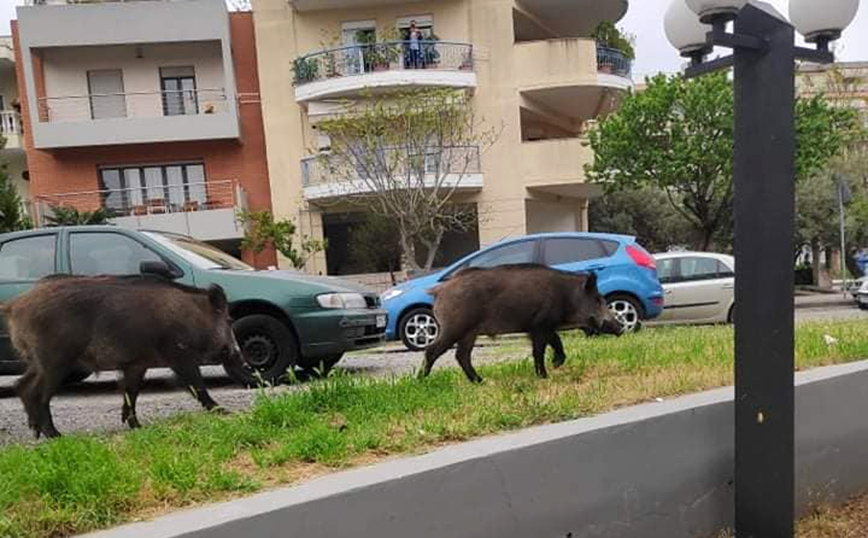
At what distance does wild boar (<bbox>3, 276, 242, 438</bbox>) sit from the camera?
15.4 ft

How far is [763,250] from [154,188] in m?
22.5

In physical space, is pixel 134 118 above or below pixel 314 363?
above

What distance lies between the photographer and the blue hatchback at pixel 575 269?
1069 cm

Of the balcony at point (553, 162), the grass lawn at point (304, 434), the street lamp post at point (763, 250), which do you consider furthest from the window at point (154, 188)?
the street lamp post at point (763, 250)

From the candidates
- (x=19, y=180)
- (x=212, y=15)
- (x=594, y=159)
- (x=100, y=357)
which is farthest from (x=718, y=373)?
(x=19, y=180)

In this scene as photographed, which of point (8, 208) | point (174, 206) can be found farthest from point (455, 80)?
point (8, 208)

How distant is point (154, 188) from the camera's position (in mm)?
22922

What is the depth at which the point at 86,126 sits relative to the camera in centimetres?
2222

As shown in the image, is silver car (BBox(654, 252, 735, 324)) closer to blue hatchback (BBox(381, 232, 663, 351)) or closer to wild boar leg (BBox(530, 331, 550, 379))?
blue hatchback (BBox(381, 232, 663, 351))

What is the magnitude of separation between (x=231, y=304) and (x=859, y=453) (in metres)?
5.38

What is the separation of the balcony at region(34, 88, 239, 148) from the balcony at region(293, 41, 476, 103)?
3.05 m

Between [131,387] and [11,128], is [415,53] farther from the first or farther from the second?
[131,387]

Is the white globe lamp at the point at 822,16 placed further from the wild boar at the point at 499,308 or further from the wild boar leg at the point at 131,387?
the wild boar leg at the point at 131,387

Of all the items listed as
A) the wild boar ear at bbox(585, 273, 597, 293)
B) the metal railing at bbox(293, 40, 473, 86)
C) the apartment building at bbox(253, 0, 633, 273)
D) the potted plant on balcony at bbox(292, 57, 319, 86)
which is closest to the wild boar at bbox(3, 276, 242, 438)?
the wild boar ear at bbox(585, 273, 597, 293)
